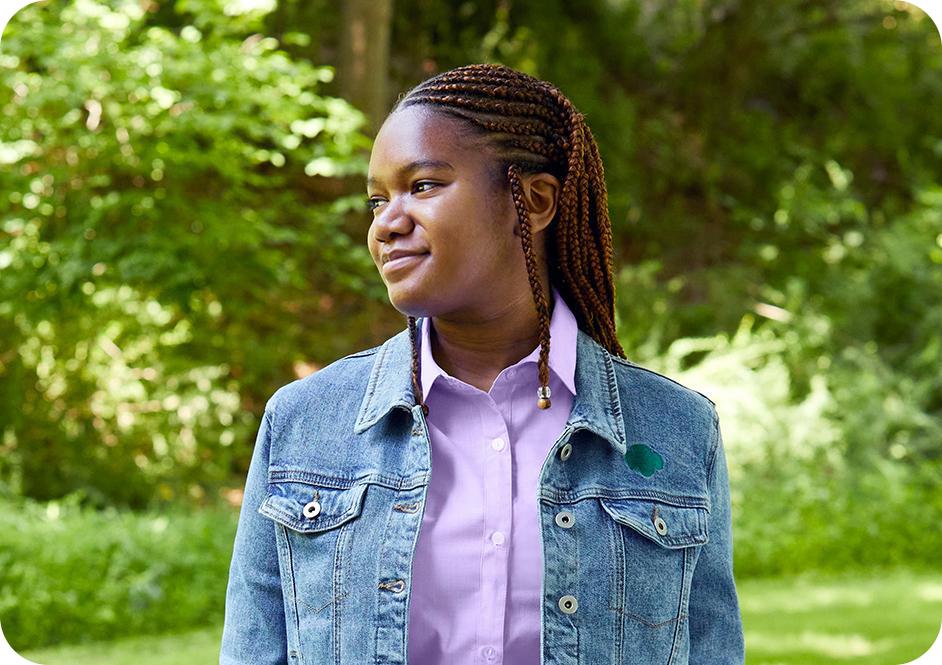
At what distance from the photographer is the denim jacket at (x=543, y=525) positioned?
164 cm

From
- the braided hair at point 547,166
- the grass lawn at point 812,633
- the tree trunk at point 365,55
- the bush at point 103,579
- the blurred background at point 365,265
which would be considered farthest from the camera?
the tree trunk at point 365,55

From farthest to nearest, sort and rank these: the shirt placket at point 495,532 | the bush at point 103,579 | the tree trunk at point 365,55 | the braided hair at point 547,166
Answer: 1. the tree trunk at point 365,55
2. the bush at point 103,579
3. the braided hair at point 547,166
4. the shirt placket at point 495,532

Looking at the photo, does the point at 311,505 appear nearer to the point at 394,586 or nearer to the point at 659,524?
the point at 394,586

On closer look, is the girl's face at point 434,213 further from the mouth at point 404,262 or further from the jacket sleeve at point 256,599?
the jacket sleeve at point 256,599

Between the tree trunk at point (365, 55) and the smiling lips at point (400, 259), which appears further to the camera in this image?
the tree trunk at point (365, 55)

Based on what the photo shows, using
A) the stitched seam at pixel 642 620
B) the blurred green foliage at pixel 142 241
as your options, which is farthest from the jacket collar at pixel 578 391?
the blurred green foliage at pixel 142 241

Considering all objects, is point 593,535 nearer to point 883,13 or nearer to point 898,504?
point 898,504

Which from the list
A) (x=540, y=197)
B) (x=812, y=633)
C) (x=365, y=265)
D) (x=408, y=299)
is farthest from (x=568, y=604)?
(x=365, y=265)

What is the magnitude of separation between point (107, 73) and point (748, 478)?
5.11m

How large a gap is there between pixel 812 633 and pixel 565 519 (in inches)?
189

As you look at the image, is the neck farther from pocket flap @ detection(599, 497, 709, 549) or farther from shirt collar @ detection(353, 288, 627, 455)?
pocket flap @ detection(599, 497, 709, 549)

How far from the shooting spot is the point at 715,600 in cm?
181

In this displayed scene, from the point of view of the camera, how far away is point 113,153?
670cm

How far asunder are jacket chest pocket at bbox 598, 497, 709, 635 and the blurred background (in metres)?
4.11
